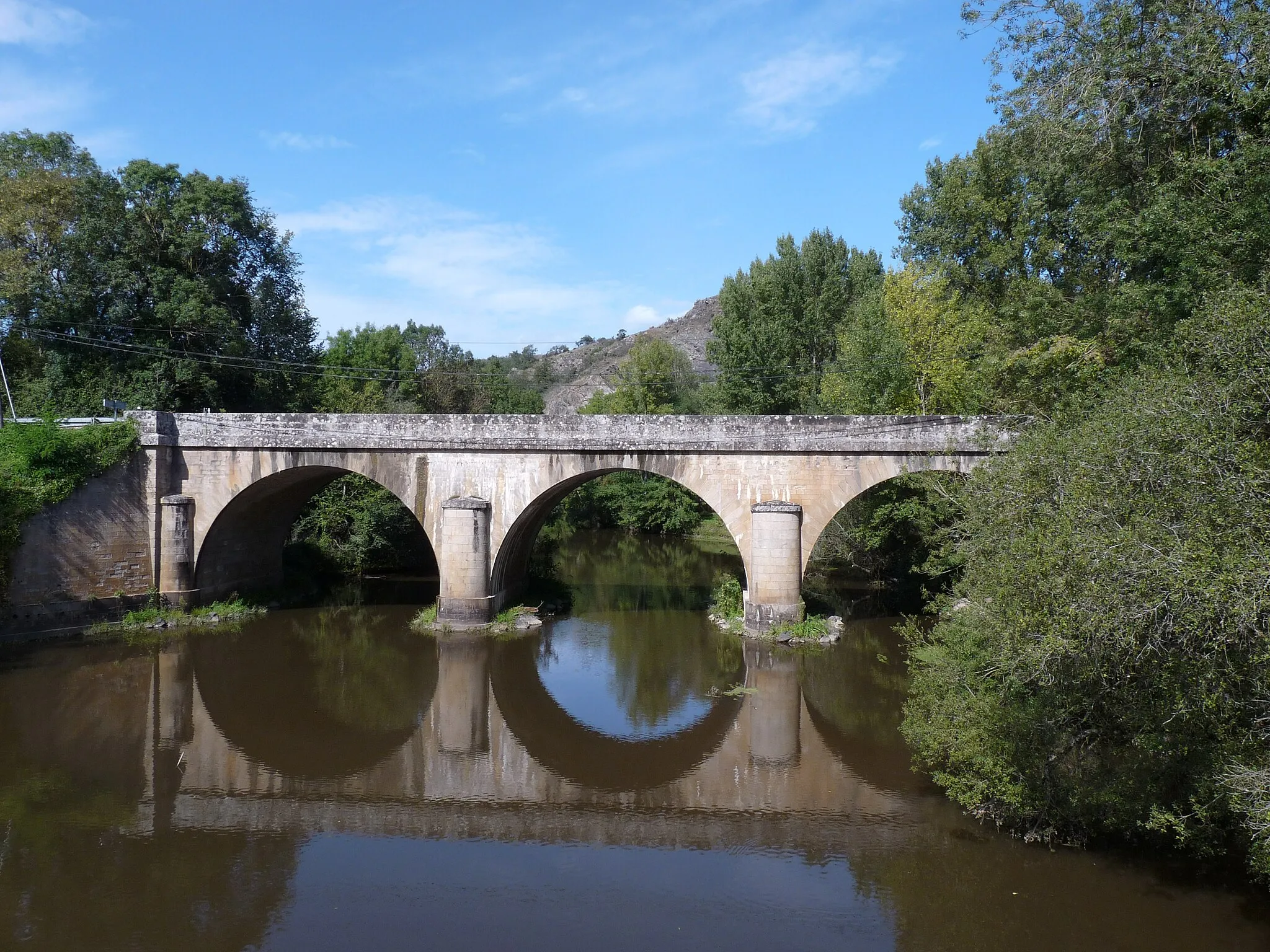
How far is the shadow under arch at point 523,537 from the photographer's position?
17766mm

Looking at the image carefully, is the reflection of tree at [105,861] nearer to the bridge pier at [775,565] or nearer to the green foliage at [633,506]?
the bridge pier at [775,565]

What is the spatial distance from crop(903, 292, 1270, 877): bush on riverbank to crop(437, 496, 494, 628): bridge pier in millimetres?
10092

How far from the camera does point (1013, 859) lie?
8320 mm

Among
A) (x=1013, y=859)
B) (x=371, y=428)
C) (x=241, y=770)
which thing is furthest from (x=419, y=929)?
(x=371, y=428)

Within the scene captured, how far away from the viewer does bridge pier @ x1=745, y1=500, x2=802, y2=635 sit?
1672 cm

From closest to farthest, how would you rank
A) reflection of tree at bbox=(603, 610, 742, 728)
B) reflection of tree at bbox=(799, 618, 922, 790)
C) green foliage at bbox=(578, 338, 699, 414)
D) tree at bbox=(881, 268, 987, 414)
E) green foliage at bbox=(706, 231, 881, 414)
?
reflection of tree at bbox=(799, 618, 922, 790) < reflection of tree at bbox=(603, 610, 742, 728) < tree at bbox=(881, 268, 987, 414) < green foliage at bbox=(706, 231, 881, 414) < green foliage at bbox=(578, 338, 699, 414)

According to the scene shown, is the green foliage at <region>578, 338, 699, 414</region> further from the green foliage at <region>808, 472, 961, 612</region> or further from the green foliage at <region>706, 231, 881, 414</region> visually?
the green foliage at <region>808, 472, 961, 612</region>

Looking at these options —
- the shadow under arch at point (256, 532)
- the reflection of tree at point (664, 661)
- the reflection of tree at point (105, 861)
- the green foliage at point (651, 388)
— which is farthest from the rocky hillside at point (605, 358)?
the reflection of tree at point (105, 861)

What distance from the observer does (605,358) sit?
78.6 meters

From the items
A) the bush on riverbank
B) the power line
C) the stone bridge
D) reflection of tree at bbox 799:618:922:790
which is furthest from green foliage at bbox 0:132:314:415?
the bush on riverbank

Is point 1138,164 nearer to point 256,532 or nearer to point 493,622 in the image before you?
point 493,622

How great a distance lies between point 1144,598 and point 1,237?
88.4ft

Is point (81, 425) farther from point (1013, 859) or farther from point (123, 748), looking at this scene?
point (1013, 859)

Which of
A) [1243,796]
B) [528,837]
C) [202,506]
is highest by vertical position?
[202,506]
